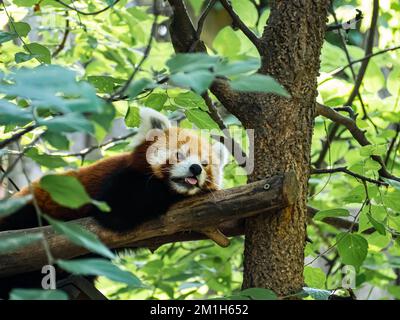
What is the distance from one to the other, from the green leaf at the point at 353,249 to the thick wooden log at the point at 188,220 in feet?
1.22

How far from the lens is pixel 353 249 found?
7.62 feet

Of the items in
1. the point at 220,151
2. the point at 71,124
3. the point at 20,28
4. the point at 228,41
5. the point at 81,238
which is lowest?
the point at 81,238

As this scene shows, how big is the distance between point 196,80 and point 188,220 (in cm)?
110

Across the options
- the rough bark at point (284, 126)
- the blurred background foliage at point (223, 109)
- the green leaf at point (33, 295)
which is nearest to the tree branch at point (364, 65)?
the blurred background foliage at point (223, 109)

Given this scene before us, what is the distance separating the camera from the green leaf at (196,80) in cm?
117

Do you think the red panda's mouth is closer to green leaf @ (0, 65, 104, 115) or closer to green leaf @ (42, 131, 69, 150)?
green leaf @ (42, 131, 69, 150)

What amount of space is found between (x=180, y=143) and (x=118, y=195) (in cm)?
43

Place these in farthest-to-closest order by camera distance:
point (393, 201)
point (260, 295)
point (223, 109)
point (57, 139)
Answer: point (223, 109) → point (393, 201) → point (260, 295) → point (57, 139)

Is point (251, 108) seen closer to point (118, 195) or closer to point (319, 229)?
point (118, 195)

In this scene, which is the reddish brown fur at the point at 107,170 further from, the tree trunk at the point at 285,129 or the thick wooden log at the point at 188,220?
the tree trunk at the point at 285,129

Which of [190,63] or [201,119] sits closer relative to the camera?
[190,63]

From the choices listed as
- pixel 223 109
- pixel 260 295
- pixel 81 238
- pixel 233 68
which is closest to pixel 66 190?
pixel 81 238

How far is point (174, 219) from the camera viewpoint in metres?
2.24

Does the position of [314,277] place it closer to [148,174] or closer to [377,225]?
[377,225]
